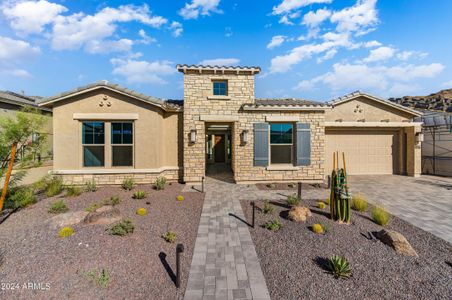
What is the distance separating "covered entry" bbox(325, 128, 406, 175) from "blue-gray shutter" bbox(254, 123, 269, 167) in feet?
17.7

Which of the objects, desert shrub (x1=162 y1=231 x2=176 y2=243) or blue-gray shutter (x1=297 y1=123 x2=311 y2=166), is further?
blue-gray shutter (x1=297 y1=123 x2=311 y2=166)

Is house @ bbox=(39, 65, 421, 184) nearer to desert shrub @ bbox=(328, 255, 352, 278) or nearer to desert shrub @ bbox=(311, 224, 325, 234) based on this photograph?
desert shrub @ bbox=(311, 224, 325, 234)

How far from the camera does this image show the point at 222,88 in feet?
33.3

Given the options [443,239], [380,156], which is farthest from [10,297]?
[380,156]

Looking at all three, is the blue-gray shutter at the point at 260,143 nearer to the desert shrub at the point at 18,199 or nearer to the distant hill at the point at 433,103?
the desert shrub at the point at 18,199

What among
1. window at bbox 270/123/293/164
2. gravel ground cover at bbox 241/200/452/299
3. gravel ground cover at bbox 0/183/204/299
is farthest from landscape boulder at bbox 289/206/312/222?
window at bbox 270/123/293/164

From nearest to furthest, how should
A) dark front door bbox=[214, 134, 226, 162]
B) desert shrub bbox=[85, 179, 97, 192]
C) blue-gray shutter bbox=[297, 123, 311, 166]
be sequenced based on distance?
desert shrub bbox=[85, 179, 97, 192] < blue-gray shutter bbox=[297, 123, 311, 166] < dark front door bbox=[214, 134, 226, 162]

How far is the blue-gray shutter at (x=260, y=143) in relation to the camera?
32.6ft

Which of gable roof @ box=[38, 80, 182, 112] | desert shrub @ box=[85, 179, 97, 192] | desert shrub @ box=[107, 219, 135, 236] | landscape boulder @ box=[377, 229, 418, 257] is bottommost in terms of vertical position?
landscape boulder @ box=[377, 229, 418, 257]

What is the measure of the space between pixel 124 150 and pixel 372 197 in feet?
38.1

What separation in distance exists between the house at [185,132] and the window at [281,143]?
2.1 inches

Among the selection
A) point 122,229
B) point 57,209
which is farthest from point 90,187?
point 122,229

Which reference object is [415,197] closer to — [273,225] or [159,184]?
[273,225]

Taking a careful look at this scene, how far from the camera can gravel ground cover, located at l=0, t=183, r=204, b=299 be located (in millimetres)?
3137
